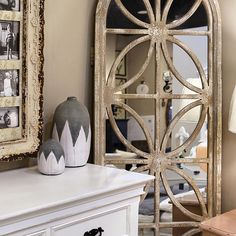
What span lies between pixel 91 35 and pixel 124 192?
84cm

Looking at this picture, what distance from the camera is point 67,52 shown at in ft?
6.27

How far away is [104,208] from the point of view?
4.83 ft

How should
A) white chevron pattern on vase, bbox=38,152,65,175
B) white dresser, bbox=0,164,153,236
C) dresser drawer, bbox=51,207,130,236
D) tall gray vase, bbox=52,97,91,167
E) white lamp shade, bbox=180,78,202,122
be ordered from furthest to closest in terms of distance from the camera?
white lamp shade, bbox=180,78,202,122, tall gray vase, bbox=52,97,91,167, white chevron pattern on vase, bbox=38,152,65,175, dresser drawer, bbox=51,207,130,236, white dresser, bbox=0,164,153,236

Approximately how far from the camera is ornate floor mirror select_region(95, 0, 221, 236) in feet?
6.48

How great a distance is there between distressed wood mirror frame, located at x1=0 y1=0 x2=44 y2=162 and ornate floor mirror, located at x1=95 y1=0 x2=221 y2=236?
0.32 meters

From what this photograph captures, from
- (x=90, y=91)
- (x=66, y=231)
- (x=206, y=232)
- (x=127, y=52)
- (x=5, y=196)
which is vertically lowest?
(x=206, y=232)

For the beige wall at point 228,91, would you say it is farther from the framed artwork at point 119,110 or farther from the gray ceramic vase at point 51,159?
the gray ceramic vase at point 51,159

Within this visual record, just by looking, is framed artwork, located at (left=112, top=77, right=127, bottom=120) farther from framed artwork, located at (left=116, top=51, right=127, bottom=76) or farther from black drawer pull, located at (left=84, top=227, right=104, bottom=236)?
black drawer pull, located at (left=84, top=227, right=104, bottom=236)

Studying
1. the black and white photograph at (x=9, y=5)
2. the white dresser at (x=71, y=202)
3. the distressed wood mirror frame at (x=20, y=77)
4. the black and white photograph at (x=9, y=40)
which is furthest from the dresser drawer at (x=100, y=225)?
the black and white photograph at (x=9, y=5)

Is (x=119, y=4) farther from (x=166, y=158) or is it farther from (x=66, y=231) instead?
(x=66, y=231)

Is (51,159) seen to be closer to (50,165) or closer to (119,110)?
(50,165)

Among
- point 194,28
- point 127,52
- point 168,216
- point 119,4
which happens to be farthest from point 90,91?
point 168,216

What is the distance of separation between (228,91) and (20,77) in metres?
1.13

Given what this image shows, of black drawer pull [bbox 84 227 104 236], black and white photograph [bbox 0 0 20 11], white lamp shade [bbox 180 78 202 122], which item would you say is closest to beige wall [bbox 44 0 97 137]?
black and white photograph [bbox 0 0 20 11]
